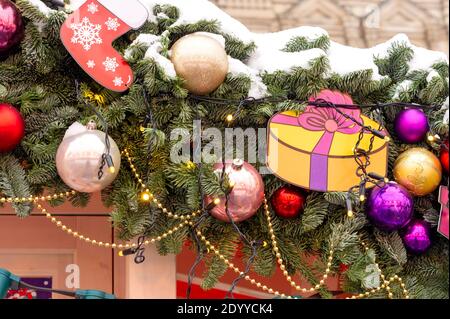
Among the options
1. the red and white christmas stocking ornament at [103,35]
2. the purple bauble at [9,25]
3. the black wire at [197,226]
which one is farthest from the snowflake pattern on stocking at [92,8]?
the black wire at [197,226]

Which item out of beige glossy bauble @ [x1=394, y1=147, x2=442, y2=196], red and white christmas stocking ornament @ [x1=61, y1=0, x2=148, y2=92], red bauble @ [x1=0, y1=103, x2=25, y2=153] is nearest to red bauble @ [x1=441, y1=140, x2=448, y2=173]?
beige glossy bauble @ [x1=394, y1=147, x2=442, y2=196]

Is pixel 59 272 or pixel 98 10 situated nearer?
pixel 98 10

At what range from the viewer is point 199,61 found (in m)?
1.04

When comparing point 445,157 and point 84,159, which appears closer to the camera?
point 84,159

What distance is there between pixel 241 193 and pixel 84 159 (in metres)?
0.24

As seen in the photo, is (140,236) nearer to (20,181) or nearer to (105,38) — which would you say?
(20,181)

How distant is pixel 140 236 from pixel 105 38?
1.02ft

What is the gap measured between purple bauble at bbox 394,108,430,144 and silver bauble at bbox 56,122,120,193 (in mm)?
479

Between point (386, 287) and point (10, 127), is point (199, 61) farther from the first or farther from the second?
point (386, 287)

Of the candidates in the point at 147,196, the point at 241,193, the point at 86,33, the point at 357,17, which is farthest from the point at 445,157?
the point at 357,17

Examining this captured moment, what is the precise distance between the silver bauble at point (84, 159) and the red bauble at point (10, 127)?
0.22 ft

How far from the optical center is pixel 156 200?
1.05m

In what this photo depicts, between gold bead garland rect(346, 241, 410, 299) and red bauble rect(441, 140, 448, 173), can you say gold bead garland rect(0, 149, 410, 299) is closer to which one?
gold bead garland rect(346, 241, 410, 299)

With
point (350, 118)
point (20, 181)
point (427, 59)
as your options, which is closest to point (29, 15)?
point (20, 181)
